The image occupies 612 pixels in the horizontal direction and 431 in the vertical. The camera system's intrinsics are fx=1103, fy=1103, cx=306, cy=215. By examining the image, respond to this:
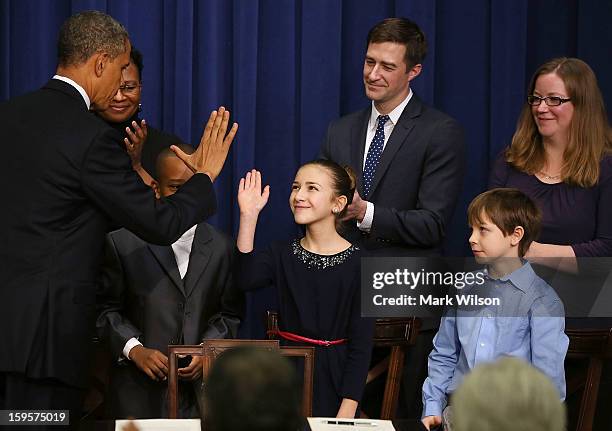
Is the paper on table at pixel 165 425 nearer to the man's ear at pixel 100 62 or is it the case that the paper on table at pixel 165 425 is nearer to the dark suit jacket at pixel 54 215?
the dark suit jacket at pixel 54 215

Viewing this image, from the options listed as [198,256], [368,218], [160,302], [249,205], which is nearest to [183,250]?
[198,256]

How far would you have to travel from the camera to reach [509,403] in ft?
5.21

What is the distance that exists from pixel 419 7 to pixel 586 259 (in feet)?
4.78

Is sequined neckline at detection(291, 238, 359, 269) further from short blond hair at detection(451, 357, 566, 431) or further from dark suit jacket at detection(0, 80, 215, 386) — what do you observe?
short blond hair at detection(451, 357, 566, 431)

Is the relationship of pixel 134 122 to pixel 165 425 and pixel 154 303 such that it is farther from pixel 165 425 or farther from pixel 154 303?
pixel 165 425

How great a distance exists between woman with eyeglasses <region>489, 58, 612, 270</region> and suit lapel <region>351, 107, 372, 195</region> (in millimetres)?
453

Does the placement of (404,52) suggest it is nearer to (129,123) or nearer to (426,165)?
(426,165)

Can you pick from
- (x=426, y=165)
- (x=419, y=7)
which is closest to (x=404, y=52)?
(x=426, y=165)

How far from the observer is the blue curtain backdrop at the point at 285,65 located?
4395 mm

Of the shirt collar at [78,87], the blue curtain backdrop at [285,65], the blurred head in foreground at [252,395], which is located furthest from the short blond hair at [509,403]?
the blue curtain backdrop at [285,65]

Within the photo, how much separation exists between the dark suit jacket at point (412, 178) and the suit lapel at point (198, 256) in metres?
0.49

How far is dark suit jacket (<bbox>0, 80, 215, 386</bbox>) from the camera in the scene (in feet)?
9.05

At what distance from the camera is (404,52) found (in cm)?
382

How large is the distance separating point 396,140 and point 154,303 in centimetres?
100
